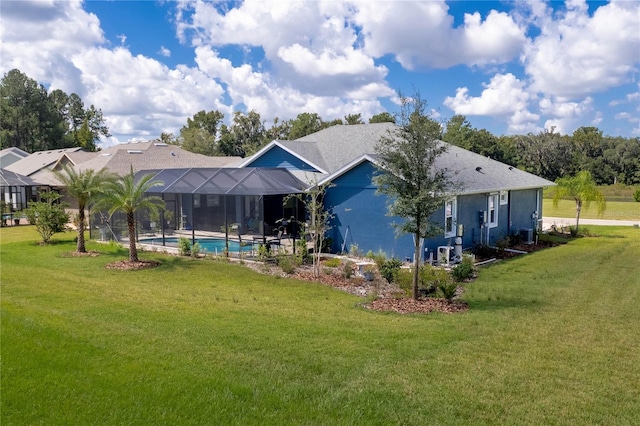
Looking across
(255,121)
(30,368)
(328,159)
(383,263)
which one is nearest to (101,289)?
(30,368)

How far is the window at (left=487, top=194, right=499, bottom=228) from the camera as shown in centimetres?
2100

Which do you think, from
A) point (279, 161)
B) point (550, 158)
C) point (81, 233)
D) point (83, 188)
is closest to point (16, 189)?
point (81, 233)

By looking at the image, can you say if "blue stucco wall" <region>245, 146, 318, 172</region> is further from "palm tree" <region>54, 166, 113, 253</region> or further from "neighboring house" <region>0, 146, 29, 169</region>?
"neighboring house" <region>0, 146, 29, 169</region>

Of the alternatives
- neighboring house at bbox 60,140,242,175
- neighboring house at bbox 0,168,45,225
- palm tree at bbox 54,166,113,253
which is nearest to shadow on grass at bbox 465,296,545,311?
palm tree at bbox 54,166,113,253

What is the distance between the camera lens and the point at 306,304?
11016 millimetres

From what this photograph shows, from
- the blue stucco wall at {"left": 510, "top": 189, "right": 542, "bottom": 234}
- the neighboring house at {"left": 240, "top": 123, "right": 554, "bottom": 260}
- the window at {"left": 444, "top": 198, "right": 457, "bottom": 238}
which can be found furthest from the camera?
the blue stucco wall at {"left": 510, "top": 189, "right": 542, "bottom": 234}

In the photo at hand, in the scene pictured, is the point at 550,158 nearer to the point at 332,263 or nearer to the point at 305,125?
the point at 305,125

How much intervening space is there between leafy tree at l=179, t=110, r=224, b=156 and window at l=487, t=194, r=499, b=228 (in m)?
42.7

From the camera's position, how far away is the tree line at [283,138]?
189ft

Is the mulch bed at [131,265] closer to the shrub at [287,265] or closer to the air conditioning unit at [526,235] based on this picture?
the shrub at [287,265]

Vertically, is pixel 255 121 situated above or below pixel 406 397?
above

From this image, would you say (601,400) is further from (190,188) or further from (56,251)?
(56,251)

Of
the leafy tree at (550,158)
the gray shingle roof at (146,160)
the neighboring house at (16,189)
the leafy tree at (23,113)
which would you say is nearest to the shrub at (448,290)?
the gray shingle roof at (146,160)

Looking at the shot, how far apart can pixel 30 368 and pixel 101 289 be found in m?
6.11
